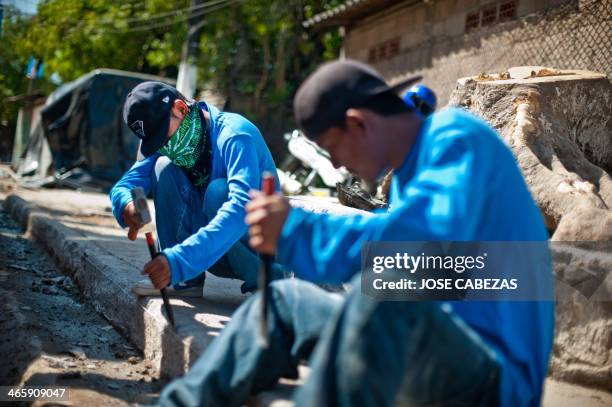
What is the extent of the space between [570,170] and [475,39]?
460cm

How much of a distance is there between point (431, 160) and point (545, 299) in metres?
0.47

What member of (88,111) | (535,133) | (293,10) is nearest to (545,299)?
(535,133)

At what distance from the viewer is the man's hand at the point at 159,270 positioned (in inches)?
101

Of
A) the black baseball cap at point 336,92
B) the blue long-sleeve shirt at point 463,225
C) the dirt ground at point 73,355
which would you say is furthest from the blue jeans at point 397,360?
the dirt ground at point 73,355

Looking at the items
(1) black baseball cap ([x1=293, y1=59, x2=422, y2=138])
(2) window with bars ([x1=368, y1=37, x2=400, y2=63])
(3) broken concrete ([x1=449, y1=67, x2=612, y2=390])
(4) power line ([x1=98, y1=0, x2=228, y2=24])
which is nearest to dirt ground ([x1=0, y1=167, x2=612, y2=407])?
(3) broken concrete ([x1=449, y1=67, x2=612, y2=390])

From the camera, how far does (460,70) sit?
8.38 meters

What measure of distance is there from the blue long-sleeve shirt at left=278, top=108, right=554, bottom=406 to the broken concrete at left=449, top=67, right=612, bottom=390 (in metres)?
1.25

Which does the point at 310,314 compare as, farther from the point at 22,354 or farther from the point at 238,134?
the point at 22,354

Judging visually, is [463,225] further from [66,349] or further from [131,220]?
[66,349]

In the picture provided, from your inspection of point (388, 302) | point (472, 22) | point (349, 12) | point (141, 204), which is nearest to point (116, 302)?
point (141, 204)

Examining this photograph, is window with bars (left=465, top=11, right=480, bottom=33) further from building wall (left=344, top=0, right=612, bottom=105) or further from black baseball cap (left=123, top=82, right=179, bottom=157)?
black baseball cap (left=123, top=82, right=179, bottom=157)

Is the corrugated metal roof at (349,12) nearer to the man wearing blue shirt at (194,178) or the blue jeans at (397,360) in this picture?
the man wearing blue shirt at (194,178)

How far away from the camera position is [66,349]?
10.2 feet

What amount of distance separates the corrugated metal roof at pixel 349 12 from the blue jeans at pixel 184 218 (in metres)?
7.52
